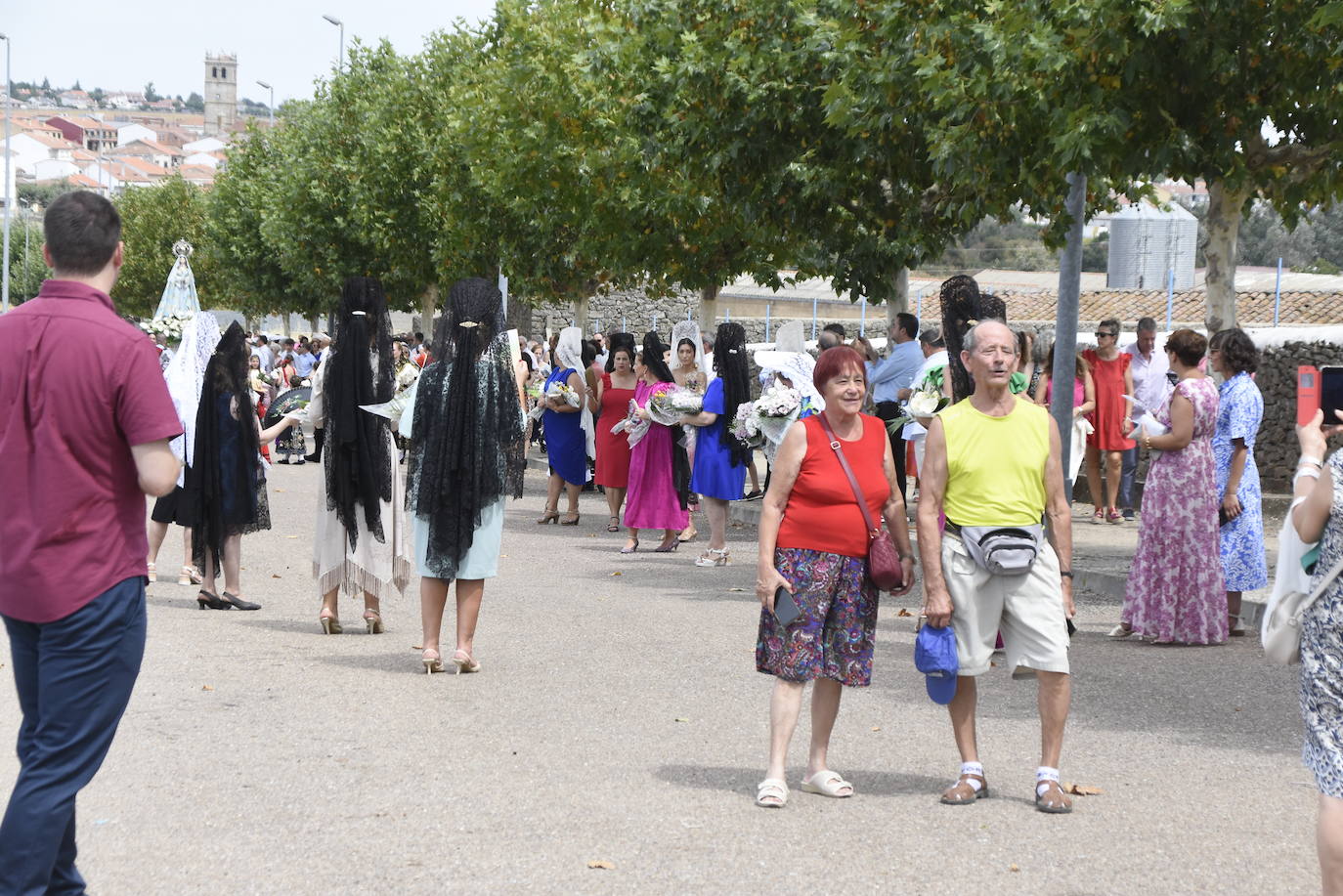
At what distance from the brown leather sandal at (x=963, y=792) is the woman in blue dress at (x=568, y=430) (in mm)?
11833

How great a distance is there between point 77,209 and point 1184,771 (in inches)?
191

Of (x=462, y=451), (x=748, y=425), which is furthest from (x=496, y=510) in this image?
(x=748, y=425)

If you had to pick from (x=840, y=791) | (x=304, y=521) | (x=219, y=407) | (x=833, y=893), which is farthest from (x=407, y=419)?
(x=304, y=521)

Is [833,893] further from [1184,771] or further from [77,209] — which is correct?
[77,209]

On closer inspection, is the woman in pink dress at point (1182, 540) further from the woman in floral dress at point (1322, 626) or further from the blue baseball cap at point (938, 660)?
the woman in floral dress at point (1322, 626)

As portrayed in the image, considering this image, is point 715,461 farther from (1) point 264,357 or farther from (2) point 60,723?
(1) point 264,357

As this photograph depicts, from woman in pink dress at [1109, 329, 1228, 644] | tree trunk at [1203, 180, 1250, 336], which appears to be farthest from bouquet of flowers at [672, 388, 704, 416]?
woman in pink dress at [1109, 329, 1228, 644]

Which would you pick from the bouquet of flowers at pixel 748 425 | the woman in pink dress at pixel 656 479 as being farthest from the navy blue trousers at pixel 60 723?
the woman in pink dress at pixel 656 479

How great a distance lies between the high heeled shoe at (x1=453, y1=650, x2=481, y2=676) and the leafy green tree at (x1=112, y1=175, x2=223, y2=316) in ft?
264

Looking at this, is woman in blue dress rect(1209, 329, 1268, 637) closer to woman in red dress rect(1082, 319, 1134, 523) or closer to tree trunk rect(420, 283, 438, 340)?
woman in red dress rect(1082, 319, 1134, 523)

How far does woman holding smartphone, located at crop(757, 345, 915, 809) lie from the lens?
6.73 metres

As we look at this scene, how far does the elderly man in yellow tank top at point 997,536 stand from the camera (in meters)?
6.48

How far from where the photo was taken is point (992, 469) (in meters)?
6.54

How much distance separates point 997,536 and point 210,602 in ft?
23.1
